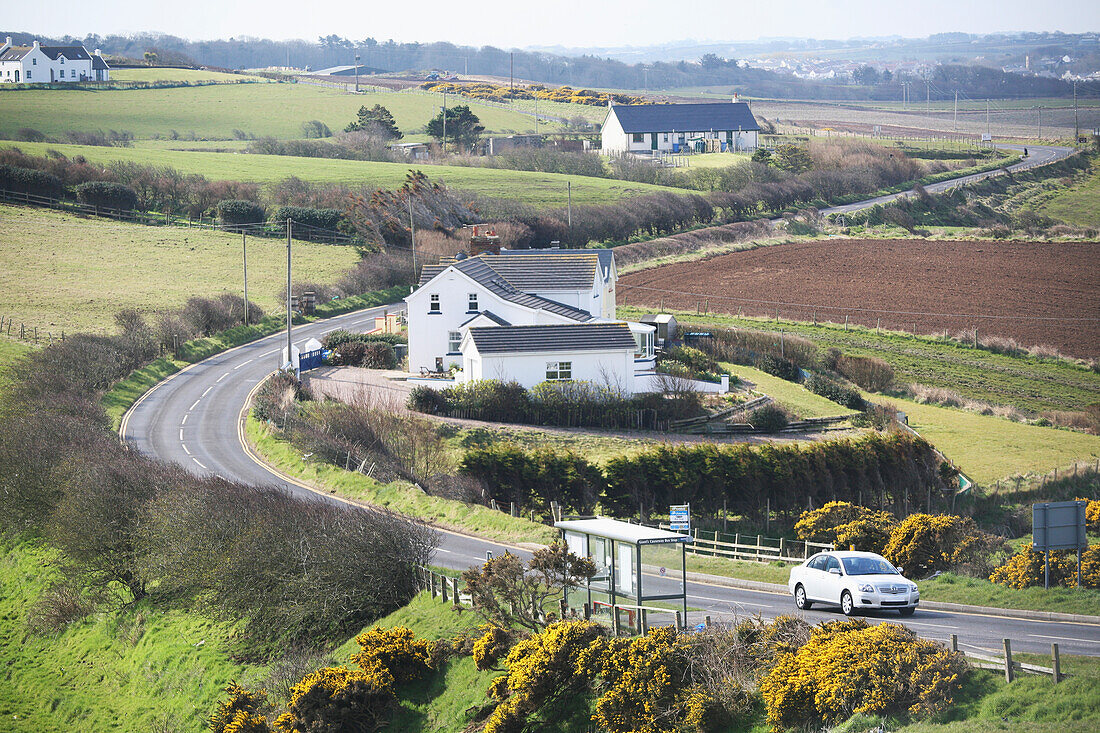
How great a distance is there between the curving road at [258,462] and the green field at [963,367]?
2288 centimetres

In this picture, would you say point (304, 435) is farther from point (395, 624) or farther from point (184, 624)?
point (395, 624)

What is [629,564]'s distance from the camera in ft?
70.0

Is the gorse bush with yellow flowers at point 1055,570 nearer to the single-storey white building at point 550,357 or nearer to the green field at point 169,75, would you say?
the single-storey white building at point 550,357

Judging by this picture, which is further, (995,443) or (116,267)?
(116,267)

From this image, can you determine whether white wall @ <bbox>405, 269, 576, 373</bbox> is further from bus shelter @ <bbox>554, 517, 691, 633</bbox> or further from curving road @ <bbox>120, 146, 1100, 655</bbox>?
bus shelter @ <bbox>554, 517, 691, 633</bbox>

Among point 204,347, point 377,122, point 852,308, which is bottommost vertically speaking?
point 204,347

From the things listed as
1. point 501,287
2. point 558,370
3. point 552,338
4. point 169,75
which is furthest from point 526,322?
point 169,75

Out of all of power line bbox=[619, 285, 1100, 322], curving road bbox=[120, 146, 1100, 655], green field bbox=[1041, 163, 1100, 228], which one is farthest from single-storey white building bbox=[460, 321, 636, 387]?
green field bbox=[1041, 163, 1100, 228]

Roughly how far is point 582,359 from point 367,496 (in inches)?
634

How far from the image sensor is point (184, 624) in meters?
32.3

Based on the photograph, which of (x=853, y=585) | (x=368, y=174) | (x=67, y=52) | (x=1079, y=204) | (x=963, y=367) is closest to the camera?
(x=853, y=585)

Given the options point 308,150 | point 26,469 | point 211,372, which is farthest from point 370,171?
point 26,469

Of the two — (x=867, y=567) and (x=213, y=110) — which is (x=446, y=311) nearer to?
(x=867, y=567)

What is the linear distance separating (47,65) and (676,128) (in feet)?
303
